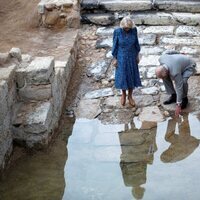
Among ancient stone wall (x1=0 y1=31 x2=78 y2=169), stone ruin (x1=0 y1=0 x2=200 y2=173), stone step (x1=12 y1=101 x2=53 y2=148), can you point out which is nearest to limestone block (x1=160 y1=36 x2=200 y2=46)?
stone ruin (x1=0 y1=0 x2=200 y2=173)

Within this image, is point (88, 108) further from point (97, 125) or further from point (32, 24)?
point (32, 24)

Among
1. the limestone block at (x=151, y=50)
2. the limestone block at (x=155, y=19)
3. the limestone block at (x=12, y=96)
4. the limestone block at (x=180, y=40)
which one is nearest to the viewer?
the limestone block at (x=12, y=96)

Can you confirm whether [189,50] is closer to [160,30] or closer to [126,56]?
[160,30]

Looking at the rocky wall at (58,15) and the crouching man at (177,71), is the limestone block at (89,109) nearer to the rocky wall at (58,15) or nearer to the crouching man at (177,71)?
the crouching man at (177,71)

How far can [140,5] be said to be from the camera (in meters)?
11.3

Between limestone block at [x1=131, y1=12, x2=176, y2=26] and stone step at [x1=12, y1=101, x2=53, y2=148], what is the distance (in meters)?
5.22

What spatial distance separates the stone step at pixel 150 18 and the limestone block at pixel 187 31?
24cm

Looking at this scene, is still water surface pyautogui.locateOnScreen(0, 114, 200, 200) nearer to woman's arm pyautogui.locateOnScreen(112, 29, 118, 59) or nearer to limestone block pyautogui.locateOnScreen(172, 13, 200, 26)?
woman's arm pyautogui.locateOnScreen(112, 29, 118, 59)

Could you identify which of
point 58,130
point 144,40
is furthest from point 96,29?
point 58,130

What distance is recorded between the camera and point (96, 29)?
36.1 ft

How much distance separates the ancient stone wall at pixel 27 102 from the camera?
6164 millimetres

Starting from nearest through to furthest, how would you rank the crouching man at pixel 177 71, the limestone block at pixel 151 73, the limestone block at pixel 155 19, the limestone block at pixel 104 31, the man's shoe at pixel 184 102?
the crouching man at pixel 177 71
the man's shoe at pixel 184 102
the limestone block at pixel 151 73
the limestone block at pixel 104 31
the limestone block at pixel 155 19

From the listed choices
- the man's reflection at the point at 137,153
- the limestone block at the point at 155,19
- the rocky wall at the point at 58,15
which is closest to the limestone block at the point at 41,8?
the rocky wall at the point at 58,15

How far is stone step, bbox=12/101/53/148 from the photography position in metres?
6.41
